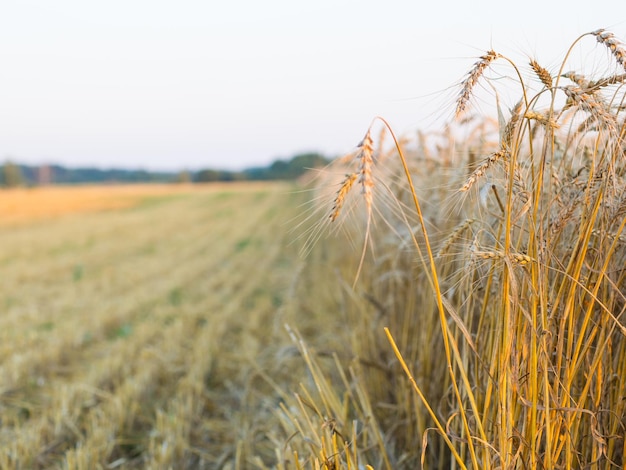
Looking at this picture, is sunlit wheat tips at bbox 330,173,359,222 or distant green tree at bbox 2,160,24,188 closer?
sunlit wheat tips at bbox 330,173,359,222

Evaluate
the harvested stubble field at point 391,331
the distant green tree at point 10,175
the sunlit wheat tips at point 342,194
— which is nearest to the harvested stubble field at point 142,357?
the harvested stubble field at point 391,331

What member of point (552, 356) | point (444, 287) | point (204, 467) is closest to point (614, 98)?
point (552, 356)

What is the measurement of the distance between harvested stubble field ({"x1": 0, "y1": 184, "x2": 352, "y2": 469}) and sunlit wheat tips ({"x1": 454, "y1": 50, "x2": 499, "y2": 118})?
1.78 metres

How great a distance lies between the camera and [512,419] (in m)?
1.54

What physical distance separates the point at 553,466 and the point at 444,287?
3.91ft

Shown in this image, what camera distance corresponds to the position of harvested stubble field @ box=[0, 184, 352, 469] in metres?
3.30

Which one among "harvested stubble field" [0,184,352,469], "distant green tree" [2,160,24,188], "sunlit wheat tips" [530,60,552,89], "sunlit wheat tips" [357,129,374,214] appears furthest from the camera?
"distant green tree" [2,160,24,188]

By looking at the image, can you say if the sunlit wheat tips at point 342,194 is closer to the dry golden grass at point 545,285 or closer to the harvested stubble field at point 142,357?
the dry golden grass at point 545,285

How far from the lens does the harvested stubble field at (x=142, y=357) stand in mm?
3305

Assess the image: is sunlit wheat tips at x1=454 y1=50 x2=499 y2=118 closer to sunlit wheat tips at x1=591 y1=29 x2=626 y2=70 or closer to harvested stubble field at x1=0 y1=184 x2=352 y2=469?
sunlit wheat tips at x1=591 y1=29 x2=626 y2=70

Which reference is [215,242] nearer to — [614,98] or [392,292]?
[392,292]

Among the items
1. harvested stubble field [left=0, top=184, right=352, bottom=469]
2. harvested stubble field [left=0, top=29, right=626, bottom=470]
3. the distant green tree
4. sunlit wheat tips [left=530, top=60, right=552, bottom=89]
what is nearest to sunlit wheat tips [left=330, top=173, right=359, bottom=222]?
harvested stubble field [left=0, top=29, right=626, bottom=470]

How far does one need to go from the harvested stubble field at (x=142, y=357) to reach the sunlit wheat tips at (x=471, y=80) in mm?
1782

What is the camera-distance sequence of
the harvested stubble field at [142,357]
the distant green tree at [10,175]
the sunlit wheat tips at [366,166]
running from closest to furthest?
the sunlit wheat tips at [366,166], the harvested stubble field at [142,357], the distant green tree at [10,175]
